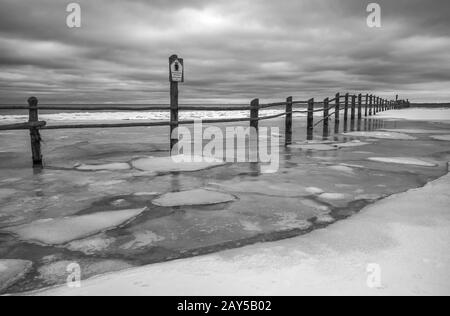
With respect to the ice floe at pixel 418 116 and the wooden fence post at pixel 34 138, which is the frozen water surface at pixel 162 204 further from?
the ice floe at pixel 418 116

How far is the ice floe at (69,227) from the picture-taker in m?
2.21

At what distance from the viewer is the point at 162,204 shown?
9.52 feet

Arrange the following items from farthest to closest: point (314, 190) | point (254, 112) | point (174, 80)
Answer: point (254, 112) < point (174, 80) < point (314, 190)

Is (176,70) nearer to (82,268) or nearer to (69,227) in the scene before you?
(69,227)

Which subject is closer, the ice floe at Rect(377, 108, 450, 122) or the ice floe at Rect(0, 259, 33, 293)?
the ice floe at Rect(0, 259, 33, 293)

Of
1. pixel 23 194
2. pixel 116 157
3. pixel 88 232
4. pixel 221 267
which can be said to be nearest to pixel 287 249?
pixel 221 267

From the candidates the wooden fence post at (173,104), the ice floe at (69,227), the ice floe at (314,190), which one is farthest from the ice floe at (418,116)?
the ice floe at (69,227)

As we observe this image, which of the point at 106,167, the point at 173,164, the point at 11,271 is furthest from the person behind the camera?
the point at 173,164

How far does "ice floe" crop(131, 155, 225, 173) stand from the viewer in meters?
4.51

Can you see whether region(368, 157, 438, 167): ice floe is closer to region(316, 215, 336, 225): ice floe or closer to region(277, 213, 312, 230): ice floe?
region(316, 215, 336, 225): ice floe

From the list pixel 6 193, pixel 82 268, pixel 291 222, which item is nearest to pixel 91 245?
pixel 82 268

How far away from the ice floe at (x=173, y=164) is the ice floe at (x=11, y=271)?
2557mm

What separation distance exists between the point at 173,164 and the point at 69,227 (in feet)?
8.33

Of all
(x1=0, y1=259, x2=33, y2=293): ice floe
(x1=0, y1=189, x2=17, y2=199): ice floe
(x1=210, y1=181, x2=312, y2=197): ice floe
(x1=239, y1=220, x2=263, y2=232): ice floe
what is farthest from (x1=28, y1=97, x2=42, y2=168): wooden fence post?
(x1=239, y1=220, x2=263, y2=232): ice floe
